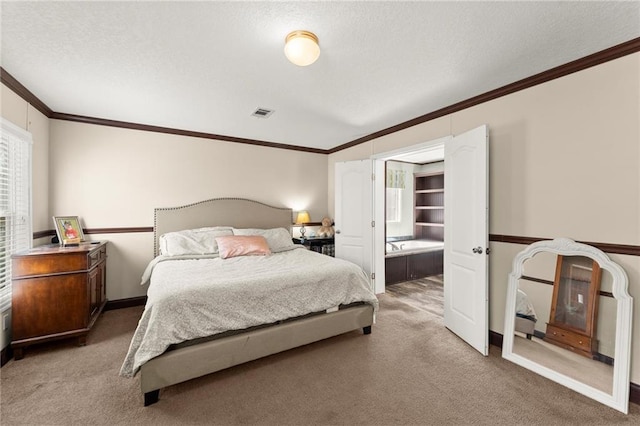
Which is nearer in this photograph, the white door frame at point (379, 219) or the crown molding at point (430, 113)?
the crown molding at point (430, 113)

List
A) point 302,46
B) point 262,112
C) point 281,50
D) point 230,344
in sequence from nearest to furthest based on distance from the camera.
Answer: point 302,46 < point 281,50 < point 230,344 < point 262,112

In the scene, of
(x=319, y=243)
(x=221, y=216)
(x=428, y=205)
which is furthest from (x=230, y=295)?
(x=428, y=205)

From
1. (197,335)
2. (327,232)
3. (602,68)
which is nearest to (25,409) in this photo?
(197,335)

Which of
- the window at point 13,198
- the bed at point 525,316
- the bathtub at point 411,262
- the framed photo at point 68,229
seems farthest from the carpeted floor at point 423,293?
the window at point 13,198

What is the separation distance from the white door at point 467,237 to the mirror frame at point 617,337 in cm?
31

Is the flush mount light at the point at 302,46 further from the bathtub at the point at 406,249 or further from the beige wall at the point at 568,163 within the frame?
the bathtub at the point at 406,249

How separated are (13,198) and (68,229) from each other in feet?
1.88

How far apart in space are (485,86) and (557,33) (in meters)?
0.79

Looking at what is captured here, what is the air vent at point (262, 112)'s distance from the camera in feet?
10.9

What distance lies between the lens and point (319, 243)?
4867 mm

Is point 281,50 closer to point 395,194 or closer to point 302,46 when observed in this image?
point 302,46

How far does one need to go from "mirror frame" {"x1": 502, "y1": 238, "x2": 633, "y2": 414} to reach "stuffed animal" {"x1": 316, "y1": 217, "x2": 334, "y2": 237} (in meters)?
3.10

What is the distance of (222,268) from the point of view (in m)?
2.87

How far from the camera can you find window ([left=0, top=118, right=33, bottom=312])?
2.49 m
